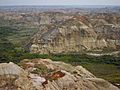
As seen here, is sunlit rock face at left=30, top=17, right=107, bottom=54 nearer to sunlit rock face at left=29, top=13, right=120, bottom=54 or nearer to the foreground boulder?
sunlit rock face at left=29, top=13, right=120, bottom=54

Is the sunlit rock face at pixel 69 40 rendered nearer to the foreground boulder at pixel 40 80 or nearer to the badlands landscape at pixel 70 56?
the badlands landscape at pixel 70 56

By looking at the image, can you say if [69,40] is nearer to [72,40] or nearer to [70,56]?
[72,40]

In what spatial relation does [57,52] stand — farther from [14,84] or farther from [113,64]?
[14,84]

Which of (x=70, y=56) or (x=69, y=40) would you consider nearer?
(x=70, y=56)

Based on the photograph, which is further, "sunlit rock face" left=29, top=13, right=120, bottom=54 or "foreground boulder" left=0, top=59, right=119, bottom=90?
"sunlit rock face" left=29, top=13, right=120, bottom=54

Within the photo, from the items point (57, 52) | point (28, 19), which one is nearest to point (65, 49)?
point (57, 52)

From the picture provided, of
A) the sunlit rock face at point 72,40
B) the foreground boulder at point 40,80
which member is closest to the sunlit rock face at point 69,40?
the sunlit rock face at point 72,40

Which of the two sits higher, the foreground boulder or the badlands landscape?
the foreground boulder

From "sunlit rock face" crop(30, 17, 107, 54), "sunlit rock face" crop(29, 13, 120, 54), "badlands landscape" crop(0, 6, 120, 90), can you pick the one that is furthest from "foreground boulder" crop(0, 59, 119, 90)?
"sunlit rock face" crop(29, 13, 120, 54)

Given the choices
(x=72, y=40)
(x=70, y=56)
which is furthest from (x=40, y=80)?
(x=72, y=40)

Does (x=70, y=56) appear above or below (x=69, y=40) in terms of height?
below

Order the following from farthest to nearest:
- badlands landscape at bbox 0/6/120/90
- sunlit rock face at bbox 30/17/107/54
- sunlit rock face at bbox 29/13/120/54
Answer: sunlit rock face at bbox 29/13/120/54, sunlit rock face at bbox 30/17/107/54, badlands landscape at bbox 0/6/120/90
